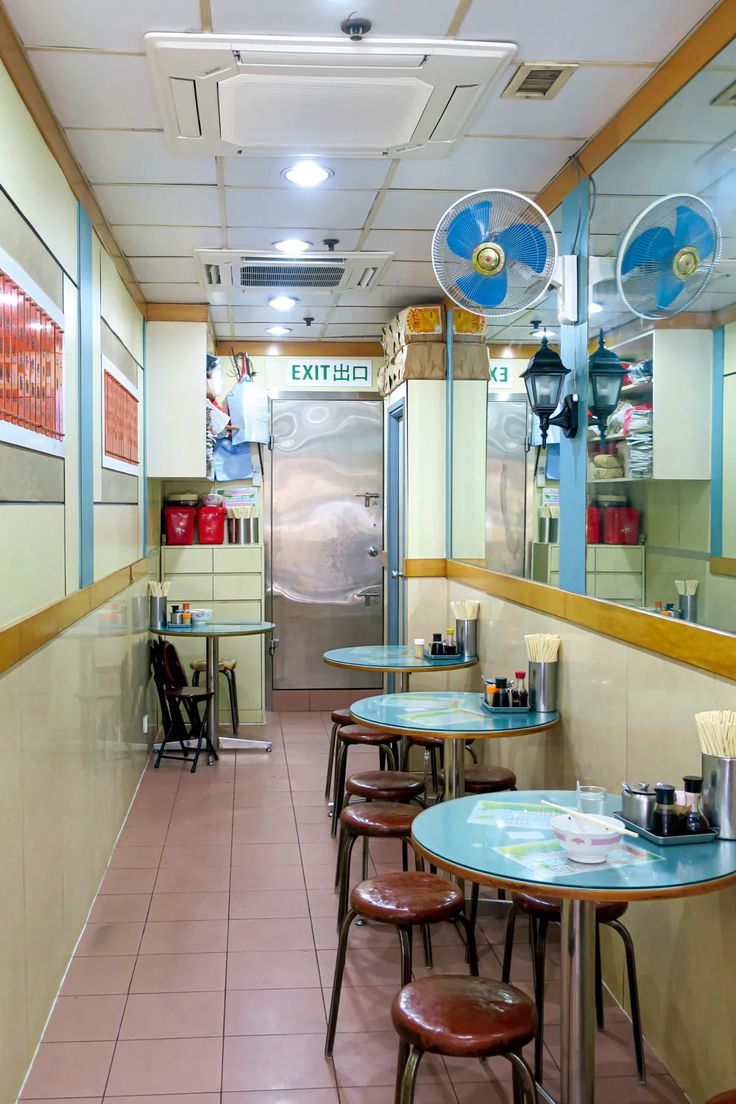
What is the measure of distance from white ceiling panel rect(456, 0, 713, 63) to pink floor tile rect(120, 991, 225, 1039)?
3223 millimetres

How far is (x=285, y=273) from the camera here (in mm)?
5766

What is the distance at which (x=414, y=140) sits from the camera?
3607 millimetres

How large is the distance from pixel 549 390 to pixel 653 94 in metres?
1.12

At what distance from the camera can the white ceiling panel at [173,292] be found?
20.8 ft

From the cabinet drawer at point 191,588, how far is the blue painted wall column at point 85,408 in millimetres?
3600

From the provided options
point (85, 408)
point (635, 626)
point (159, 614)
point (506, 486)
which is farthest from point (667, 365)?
point (159, 614)

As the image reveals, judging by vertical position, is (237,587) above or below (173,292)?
below

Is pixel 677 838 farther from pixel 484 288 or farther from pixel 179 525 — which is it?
pixel 179 525

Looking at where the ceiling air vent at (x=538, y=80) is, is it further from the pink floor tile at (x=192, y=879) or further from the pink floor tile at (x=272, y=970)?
the pink floor tile at (x=192, y=879)

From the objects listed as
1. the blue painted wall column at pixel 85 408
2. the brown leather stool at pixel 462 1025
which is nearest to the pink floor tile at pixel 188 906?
the blue painted wall column at pixel 85 408

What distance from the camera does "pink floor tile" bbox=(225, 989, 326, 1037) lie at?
3.20 metres

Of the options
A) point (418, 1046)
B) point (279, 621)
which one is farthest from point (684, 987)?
point (279, 621)

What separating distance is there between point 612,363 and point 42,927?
8.90 feet

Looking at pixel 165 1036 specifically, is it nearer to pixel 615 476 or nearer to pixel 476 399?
pixel 615 476
